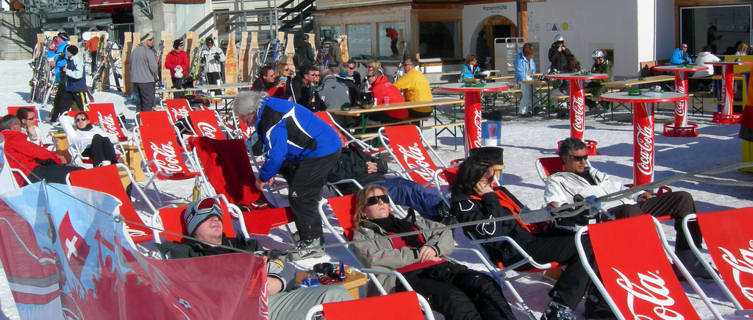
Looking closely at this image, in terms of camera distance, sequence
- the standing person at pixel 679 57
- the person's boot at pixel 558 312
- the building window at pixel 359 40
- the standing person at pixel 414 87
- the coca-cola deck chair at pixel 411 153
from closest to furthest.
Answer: the person's boot at pixel 558 312 → the coca-cola deck chair at pixel 411 153 → the standing person at pixel 414 87 → the standing person at pixel 679 57 → the building window at pixel 359 40

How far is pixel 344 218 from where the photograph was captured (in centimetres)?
494

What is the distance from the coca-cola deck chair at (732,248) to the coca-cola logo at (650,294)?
1.00ft

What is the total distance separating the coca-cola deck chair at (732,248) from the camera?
3893 mm

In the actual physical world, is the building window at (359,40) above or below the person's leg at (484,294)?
above

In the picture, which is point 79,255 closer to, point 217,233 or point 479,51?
point 217,233

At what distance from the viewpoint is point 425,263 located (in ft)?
14.2

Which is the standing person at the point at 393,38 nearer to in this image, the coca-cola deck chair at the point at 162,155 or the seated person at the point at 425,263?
the coca-cola deck chair at the point at 162,155

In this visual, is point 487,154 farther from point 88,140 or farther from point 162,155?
point 88,140

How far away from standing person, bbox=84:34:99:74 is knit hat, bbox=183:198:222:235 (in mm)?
17949

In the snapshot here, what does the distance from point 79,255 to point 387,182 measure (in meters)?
3.66

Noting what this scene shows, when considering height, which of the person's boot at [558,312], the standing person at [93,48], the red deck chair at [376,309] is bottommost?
the person's boot at [558,312]

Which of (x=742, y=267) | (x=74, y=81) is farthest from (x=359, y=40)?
(x=742, y=267)

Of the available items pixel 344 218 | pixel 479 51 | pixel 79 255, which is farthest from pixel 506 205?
pixel 479 51

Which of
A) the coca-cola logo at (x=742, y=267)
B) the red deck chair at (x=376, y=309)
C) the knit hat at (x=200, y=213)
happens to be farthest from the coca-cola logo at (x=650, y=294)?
the knit hat at (x=200, y=213)
